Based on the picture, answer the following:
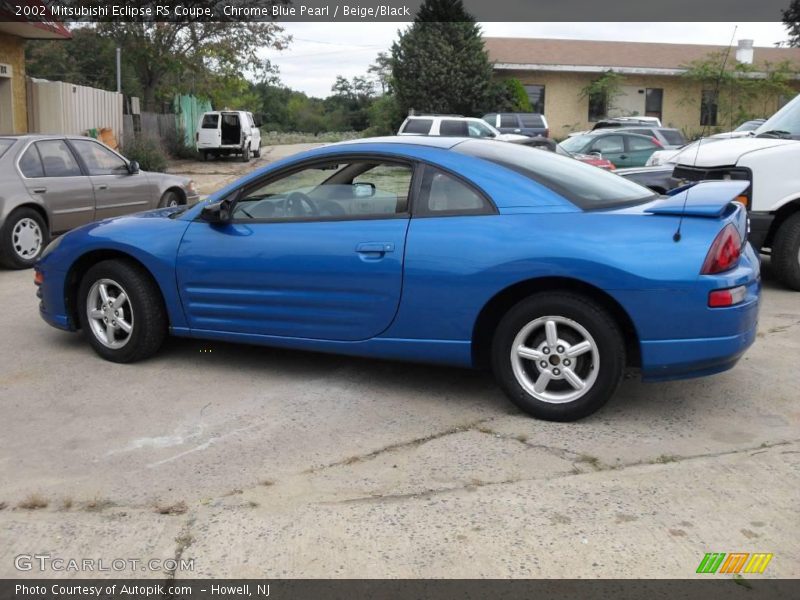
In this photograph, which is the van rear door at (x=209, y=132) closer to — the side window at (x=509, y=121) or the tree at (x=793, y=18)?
the side window at (x=509, y=121)

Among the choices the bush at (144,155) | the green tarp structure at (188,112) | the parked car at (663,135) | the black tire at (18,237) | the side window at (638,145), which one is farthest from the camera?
the green tarp structure at (188,112)

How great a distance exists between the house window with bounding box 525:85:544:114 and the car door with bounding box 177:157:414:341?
108 ft

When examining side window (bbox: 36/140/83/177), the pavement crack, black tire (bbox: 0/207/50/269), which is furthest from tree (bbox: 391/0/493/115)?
the pavement crack

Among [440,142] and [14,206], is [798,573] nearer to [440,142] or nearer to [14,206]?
[440,142]

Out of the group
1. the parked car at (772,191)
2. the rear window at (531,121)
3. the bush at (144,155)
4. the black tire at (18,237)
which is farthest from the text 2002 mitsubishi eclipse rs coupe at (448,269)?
the rear window at (531,121)

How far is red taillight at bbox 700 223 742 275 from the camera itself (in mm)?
4297

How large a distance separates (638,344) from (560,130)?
3397 centimetres

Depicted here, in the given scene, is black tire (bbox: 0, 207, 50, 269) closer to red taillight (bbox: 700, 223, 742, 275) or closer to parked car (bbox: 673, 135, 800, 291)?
parked car (bbox: 673, 135, 800, 291)

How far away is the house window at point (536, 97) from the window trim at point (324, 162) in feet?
109

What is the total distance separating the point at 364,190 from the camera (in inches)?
208

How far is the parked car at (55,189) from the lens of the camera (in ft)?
30.4

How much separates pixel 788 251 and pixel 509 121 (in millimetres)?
20549

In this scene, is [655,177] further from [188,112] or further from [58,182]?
[188,112]
